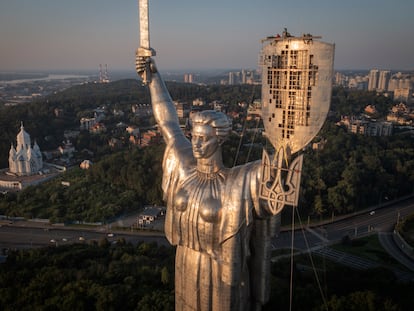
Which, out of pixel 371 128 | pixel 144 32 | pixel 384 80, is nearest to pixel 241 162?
pixel 144 32

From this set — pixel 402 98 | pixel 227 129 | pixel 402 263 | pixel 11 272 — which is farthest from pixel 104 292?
pixel 402 98

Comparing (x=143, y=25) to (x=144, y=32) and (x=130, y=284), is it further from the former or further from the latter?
(x=130, y=284)

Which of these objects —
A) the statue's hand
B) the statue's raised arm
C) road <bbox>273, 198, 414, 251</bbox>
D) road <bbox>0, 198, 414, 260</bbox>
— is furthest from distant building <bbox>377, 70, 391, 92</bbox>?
the statue's hand

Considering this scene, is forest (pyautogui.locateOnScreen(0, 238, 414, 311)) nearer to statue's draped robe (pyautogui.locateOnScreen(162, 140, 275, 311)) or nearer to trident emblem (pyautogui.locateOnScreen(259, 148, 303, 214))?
statue's draped robe (pyautogui.locateOnScreen(162, 140, 275, 311))

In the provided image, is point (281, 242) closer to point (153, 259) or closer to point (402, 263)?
point (402, 263)

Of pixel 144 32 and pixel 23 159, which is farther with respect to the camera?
pixel 23 159

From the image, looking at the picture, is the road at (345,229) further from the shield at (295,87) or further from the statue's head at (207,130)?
the shield at (295,87)
